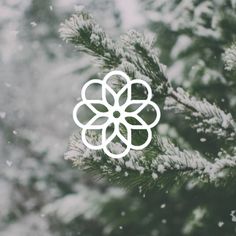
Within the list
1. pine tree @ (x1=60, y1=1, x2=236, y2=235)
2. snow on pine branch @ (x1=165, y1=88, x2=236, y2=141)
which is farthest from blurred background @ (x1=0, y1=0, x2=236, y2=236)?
snow on pine branch @ (x1=165, y1=88, x2=236, y2=141)

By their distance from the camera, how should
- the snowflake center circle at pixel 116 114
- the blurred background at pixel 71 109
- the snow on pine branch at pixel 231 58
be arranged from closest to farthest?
the snow on pine branch at pixel 231 58 → the snowflake center circle at pixel 116 114 → the blurred background at pixel 71 109

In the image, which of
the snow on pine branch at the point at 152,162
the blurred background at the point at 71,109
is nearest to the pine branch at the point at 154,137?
the snow on pine branch at the point at 152,162

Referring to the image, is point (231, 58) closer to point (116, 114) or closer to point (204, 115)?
point (204, 115)

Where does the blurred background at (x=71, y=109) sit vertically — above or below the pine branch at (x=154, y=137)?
above

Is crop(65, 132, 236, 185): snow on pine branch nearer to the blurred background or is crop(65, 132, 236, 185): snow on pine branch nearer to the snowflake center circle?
the snowflake center circle

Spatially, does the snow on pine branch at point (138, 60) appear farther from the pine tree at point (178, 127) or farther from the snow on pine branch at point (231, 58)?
the snow on pine branch at point (231, 58)

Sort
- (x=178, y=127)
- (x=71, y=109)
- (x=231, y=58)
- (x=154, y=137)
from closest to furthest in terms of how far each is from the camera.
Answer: (x=231, y=58) < (x=154, y=137) < (x=178, y=127) < (x=71, y=109)

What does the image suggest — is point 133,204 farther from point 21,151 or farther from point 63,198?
point 21,151

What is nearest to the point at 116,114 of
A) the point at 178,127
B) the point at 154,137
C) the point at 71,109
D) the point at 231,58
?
the point at 154,137
